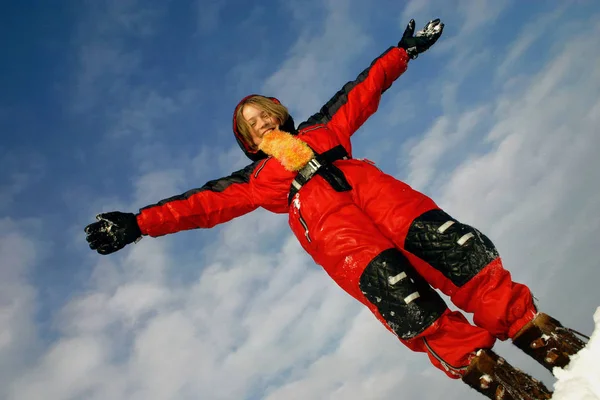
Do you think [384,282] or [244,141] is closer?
[384,282]

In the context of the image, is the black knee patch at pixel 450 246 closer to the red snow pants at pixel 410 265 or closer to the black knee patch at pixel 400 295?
the red snow pants at pixel 410 265

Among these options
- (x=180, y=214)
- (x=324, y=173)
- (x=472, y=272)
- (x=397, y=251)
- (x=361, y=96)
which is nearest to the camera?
(x=472, y=272)

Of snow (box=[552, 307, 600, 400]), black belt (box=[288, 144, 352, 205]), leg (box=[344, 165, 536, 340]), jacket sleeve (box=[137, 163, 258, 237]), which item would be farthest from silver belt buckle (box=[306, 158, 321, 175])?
snow (box=[552, 307, 600, 400])

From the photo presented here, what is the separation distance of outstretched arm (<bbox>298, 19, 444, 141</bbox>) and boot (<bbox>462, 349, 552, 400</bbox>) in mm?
2720

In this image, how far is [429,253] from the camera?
3451 mm

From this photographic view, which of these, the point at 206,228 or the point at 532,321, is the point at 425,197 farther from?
the point at 206,228

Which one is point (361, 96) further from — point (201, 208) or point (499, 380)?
point (499, 380)

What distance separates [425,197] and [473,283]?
88 centimetres

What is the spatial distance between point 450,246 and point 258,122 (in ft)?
8.73

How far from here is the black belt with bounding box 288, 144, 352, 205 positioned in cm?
394

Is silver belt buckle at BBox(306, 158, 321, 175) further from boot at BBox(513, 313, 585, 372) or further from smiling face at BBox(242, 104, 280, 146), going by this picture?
boot at BBox(513, 313, 585, 372)

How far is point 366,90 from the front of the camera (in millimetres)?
4996

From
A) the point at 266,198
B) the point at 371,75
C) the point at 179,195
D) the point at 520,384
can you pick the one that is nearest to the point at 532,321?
the point at 520,384

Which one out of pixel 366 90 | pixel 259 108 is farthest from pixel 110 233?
pixel 366 90
